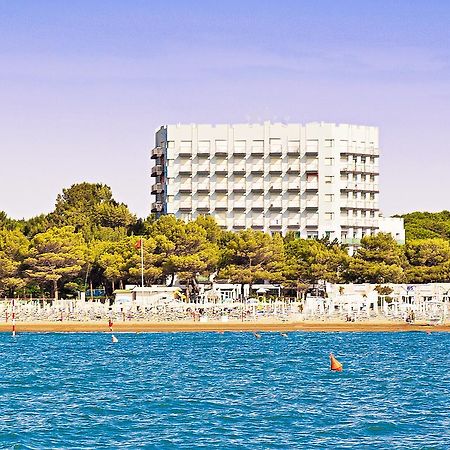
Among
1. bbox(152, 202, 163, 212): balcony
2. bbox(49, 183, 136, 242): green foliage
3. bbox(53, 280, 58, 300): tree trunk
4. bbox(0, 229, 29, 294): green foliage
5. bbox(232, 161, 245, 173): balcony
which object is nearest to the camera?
bbox(0, 229, 29, 294): green foliage

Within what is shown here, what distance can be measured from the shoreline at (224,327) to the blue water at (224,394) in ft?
28.1

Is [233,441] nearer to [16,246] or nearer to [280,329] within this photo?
[280,329]

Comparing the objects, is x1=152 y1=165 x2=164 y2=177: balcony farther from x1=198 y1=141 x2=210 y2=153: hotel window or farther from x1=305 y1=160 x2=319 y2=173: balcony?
x1=305 y1=160 x2=319 y2=173: balcony

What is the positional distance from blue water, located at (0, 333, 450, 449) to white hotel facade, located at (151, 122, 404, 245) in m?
73.2

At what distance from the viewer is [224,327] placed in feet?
308

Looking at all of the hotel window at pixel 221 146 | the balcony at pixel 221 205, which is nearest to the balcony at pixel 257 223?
the balcony at pixel 221 205

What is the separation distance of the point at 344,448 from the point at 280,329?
55.6 m

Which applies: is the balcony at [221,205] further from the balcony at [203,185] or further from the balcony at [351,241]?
the balcony at [351,241]

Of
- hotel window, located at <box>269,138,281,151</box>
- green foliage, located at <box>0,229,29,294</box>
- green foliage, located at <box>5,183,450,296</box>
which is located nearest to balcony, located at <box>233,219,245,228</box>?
hotel window, located at <box>269,138,281,151</box>

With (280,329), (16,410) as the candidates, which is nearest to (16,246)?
(280,329)

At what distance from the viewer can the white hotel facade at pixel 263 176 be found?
6176 inches

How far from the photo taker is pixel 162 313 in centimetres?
9856

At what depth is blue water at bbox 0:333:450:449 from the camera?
40219 millimetres

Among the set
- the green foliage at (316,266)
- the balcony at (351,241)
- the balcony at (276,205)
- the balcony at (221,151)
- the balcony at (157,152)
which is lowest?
the green foliage at (316,266)
